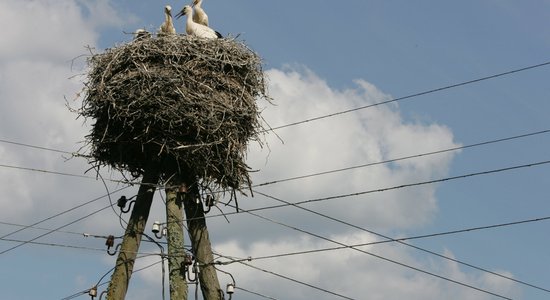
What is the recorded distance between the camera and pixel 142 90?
9.35 metres

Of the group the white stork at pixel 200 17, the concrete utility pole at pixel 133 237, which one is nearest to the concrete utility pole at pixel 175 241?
the concrete utility pole at pixel 133 237

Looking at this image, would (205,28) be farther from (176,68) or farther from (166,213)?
(166,213)

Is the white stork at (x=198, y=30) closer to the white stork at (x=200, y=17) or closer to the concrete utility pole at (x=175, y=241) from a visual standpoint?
the white stork at (x=200, y=17)

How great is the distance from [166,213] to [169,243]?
32 cm

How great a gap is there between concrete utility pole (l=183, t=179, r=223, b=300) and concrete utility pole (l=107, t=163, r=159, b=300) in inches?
14.2

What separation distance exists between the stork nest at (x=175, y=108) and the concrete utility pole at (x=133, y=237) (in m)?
0.21

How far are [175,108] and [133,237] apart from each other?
132 cm

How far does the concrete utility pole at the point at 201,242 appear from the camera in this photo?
8844mm

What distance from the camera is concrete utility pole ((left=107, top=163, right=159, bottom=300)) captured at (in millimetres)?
8750

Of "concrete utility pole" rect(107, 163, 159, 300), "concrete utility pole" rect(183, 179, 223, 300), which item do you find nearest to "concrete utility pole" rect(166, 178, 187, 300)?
"concrete utility pole" rect(183, 179, 223, 300)

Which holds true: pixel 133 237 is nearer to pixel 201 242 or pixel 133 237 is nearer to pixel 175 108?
pixel 201 242

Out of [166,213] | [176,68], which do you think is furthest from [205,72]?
[166,213]

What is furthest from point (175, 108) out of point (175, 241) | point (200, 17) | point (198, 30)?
point (200, 17)

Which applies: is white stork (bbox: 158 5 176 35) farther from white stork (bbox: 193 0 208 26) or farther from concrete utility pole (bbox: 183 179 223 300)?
concrete utility pole (bbox: 183 179 223 300)
